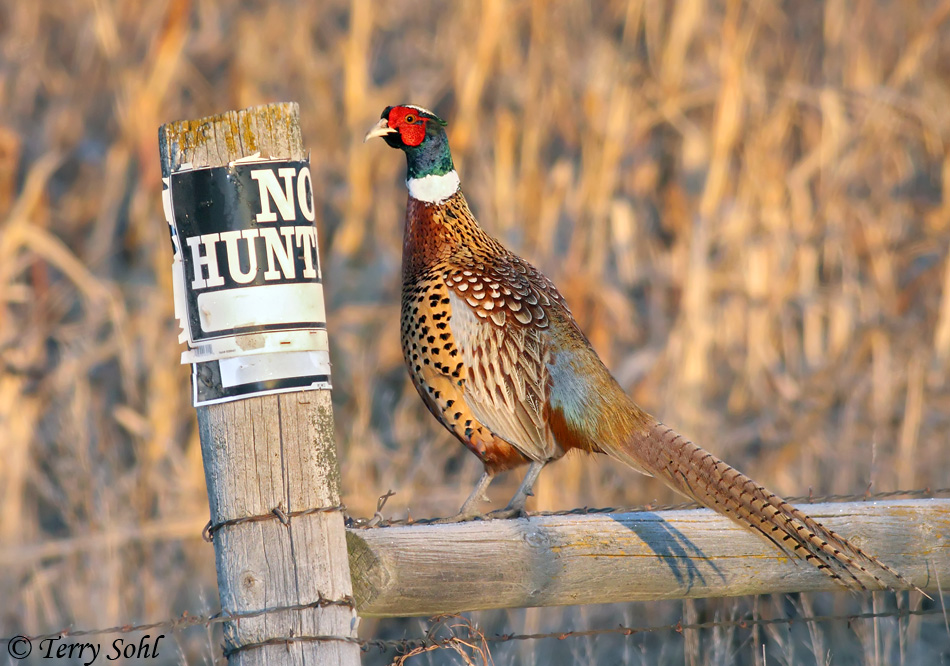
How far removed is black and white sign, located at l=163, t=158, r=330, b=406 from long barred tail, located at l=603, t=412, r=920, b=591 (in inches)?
42.2

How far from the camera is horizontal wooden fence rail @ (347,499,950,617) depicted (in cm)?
205

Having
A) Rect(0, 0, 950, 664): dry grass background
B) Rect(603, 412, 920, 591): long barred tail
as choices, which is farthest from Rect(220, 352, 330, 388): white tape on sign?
Rect(0, 0, 950, 664): dry grass background

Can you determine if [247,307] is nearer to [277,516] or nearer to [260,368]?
[260,368]

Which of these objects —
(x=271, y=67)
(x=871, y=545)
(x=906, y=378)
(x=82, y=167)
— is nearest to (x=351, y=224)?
(x=271, y=67)

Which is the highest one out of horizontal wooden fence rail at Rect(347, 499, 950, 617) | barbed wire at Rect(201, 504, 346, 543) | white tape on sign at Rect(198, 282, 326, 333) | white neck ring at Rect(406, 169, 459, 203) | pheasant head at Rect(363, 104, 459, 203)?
pheasant head at Rect(363, 104, 459, 203)

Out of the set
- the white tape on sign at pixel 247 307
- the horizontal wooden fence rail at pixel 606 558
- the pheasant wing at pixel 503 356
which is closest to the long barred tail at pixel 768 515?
the horizontal wooden fence rail at pixel 606 558

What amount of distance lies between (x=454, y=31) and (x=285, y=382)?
4.66 metres

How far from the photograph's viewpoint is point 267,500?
5.99 feet

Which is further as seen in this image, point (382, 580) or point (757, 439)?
point (757, 439)

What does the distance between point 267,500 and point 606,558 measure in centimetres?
82

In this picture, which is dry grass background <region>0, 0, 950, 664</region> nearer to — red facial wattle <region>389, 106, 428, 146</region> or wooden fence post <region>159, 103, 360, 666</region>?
red facial wattle <region>389, 106, 428, 146</region>

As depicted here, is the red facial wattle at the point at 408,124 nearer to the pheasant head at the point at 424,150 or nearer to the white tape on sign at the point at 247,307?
the pheasant head at the point at 424,150

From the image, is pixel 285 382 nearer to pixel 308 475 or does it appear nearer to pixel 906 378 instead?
pixel 308 475

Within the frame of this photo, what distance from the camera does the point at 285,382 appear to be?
1829 millimetres
